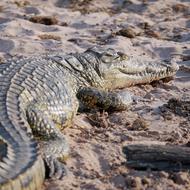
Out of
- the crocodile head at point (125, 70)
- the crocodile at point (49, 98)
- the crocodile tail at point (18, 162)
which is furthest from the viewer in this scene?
the crocodile head at point (125, 70)

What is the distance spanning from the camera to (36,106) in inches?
184

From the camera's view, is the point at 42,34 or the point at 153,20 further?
the point at 153,20

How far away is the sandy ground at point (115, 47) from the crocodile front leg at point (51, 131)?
0.09 metres

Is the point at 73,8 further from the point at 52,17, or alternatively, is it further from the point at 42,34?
the point at 42,34

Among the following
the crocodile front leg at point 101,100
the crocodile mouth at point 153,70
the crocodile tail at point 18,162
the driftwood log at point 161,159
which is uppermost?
the crocodile tail at point 18,162

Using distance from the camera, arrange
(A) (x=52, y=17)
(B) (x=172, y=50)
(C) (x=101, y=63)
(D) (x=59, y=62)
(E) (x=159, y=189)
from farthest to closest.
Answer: (A) (x=52, y=17), (B) (x=172, y=50), (C) (x=101, y=63), (D) (x=59, y=62), (E) (x=159, y=189)

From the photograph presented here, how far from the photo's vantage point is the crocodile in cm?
358

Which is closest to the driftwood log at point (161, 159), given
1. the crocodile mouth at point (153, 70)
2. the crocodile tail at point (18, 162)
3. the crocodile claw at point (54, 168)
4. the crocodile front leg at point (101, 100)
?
the crocodile claw at point (54, 168)

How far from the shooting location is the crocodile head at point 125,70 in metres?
6.20

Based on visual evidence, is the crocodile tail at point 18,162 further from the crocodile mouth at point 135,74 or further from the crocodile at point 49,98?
the crocodile mouth at point 135,74

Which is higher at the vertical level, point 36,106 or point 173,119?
point 36,106

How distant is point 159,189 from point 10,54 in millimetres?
3816

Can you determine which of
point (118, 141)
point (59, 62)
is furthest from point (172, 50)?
point (118, 141)

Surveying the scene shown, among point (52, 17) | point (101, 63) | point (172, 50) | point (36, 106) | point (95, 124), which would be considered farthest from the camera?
point (52, 17)
